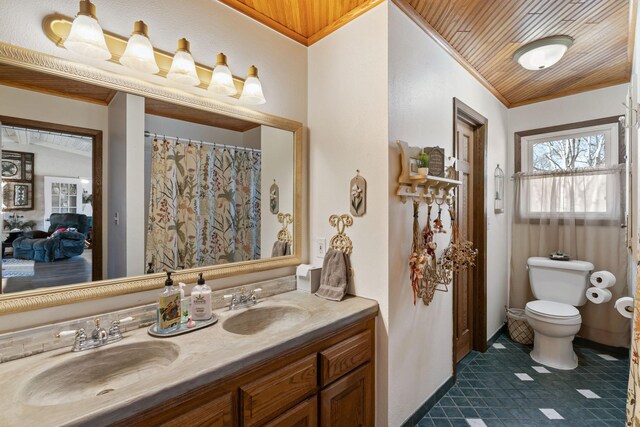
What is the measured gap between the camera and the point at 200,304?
1.31 meters

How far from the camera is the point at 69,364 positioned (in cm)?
98

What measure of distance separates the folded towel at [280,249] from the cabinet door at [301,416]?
0.83 metres

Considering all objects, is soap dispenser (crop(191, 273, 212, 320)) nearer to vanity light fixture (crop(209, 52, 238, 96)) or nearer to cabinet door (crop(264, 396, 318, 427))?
cabinet door (crop(264, 396, 318, 427))

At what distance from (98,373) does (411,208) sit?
5.42 ft

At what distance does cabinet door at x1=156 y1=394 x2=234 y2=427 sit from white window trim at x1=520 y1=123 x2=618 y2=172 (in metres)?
3.46

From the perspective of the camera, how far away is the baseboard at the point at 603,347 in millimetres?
2533

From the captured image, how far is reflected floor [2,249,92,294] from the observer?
1040mm

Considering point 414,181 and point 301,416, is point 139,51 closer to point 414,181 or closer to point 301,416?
point 414,181

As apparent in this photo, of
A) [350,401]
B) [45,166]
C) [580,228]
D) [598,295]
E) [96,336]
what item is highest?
[45,166]

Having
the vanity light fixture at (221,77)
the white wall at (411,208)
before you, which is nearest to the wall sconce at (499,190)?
the white wall at (411,208)

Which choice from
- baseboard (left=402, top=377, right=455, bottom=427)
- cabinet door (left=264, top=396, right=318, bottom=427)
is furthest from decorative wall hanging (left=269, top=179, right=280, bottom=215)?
baseboard (left=402, top=377, right=455, bottom=427)

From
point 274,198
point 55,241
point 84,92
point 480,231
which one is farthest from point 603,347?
point 84,92

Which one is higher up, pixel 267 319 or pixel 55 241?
pixel 55 241

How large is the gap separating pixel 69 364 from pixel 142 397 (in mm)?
423
